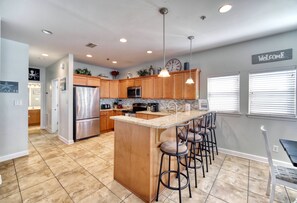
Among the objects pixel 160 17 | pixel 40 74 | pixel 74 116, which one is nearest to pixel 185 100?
pixel 160 17

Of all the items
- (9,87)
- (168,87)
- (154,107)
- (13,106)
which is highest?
(168,87)

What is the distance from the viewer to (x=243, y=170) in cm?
264

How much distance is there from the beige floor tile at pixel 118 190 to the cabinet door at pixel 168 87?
2868mm

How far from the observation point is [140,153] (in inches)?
74.7

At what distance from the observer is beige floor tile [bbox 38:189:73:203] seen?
1.84 meters

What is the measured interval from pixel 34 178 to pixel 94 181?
1.10 metres

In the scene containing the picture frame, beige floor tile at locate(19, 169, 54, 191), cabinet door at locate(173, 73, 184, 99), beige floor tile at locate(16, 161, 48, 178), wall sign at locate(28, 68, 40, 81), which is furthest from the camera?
wall sign at locate(28, 68, 40, 81)

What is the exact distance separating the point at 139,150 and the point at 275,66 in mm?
3346

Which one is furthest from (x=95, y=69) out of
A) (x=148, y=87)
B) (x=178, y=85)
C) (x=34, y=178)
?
(x=34, y=178)

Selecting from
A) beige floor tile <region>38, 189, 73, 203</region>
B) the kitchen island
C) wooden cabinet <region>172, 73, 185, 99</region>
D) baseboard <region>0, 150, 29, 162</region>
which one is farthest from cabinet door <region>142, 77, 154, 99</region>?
baseboard <region>0, 150, 29, 162</region>

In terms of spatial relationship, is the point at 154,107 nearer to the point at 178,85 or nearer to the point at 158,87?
the point at 158,87

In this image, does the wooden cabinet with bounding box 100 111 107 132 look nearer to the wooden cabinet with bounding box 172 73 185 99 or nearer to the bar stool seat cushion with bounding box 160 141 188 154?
the wooden cabinet with bounding box 172 73 185 99

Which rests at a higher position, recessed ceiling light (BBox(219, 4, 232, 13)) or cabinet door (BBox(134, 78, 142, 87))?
recessed ceiling light (BBox(219, 4, 232, 13))

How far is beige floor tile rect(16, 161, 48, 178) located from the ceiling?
2.81m
